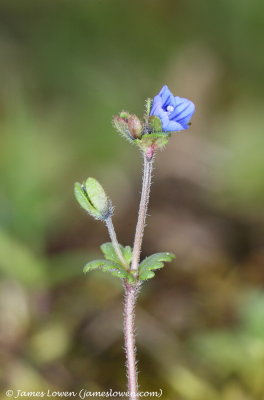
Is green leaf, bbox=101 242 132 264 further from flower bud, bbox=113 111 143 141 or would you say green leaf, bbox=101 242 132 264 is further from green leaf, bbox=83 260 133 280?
flower bud, bbox=113 111 143 141

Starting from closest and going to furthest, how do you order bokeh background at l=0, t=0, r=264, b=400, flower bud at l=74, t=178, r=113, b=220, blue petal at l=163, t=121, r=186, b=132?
blue petal at l=163, t=121, r=186, b=132, flower bud at l=74, t=178, r=113, b=220, bokeh background at l=0, t=0, r=264, b=400

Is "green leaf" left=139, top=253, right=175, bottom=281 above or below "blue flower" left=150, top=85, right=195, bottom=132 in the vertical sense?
below

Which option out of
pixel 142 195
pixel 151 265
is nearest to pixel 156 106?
pixel 142 195

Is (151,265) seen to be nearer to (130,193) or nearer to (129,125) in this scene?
(129,125)

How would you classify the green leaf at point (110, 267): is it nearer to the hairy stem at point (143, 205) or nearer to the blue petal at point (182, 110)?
the hairy stem at point (143, 205)

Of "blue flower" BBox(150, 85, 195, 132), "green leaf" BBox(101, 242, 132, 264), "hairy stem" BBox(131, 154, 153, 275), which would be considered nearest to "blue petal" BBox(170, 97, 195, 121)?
"blue flower" BBox(150, 85, 195, 132)

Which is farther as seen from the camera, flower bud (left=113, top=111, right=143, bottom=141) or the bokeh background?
the bokeh background

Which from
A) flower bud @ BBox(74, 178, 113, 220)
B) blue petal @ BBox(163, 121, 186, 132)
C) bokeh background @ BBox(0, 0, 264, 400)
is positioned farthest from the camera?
bokeh background @ BBox(0, 0, 264, 400)

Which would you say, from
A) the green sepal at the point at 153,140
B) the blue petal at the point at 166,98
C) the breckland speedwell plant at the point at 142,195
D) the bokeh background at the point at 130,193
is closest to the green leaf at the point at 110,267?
the breckland speedwell plant at the point at 142,195

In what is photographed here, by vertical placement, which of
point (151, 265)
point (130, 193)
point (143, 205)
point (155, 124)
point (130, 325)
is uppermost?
point (130, 193)
